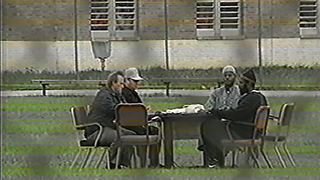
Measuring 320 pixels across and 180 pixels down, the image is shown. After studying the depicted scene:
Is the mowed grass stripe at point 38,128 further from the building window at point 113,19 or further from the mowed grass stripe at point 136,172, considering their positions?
the building window at point 113,19

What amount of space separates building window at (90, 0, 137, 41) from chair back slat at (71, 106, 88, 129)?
0.29m

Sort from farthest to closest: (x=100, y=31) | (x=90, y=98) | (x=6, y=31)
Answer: (x=90, y=98) < (x=6, y=31) < (x=100, y=31)

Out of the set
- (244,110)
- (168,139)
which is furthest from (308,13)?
(168,139)

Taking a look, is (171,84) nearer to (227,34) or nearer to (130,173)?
(227,34)

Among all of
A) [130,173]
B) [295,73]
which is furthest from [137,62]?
[130,173]

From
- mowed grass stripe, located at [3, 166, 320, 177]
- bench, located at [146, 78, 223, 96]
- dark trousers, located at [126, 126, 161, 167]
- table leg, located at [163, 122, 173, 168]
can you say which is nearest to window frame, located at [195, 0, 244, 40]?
bench, located at [146, 78, 223, 96]

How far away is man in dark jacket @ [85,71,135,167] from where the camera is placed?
6.27 feet

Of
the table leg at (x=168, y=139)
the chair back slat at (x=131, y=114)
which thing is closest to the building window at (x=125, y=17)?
the chair back slat at (x=131, y=114)

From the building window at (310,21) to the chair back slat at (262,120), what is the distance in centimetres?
39

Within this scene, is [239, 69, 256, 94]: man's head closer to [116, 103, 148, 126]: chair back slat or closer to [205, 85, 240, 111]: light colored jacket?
[205, 85, 240, 111]: light colored jacket

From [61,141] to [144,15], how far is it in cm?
39

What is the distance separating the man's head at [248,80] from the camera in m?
1.83

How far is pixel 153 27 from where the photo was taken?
168 cm

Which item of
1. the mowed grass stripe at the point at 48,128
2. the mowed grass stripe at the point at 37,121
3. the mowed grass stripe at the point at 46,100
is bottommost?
the mowed grass stripe at the point at 48,128
